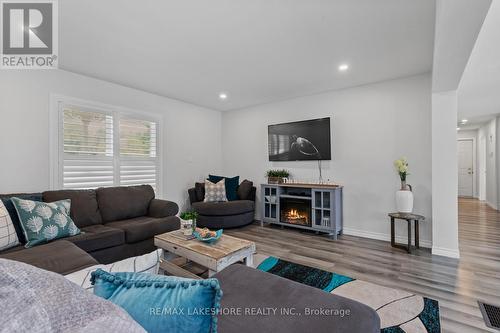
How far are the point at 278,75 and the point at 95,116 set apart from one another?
2840 millimetres

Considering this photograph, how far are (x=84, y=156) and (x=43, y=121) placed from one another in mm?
639

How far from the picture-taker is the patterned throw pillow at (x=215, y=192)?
4488 mm

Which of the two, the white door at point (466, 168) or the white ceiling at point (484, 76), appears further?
the white door at point (466, 168)

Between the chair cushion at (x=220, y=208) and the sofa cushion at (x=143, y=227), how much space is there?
0.98 metres

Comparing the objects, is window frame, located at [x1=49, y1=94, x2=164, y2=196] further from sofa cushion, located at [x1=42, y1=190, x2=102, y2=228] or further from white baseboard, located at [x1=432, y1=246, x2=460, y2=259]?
white baseboard, located at [x1=432, y1=246, x2=460, y2=259]

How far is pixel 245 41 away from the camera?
2477mm

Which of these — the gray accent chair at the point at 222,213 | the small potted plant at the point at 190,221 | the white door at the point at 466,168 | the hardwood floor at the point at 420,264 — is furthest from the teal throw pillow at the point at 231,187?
the white door at the point at 466,168

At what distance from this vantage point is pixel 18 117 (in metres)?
2.87

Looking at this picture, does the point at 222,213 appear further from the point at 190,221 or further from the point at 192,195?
the point at 190,221

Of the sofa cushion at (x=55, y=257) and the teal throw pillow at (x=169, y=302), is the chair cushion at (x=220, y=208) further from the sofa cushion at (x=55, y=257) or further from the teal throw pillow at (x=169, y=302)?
the teal throw pillow at (x=169, y=302)

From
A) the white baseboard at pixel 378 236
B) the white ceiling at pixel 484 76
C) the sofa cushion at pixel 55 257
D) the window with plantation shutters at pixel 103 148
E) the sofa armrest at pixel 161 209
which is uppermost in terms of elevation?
the white ceiling at pixel 484 76

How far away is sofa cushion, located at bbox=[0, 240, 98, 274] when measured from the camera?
65.0 inches

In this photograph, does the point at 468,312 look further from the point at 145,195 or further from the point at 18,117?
the point at 18,117

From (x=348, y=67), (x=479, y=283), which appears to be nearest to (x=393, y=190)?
(x=479, y=283)
